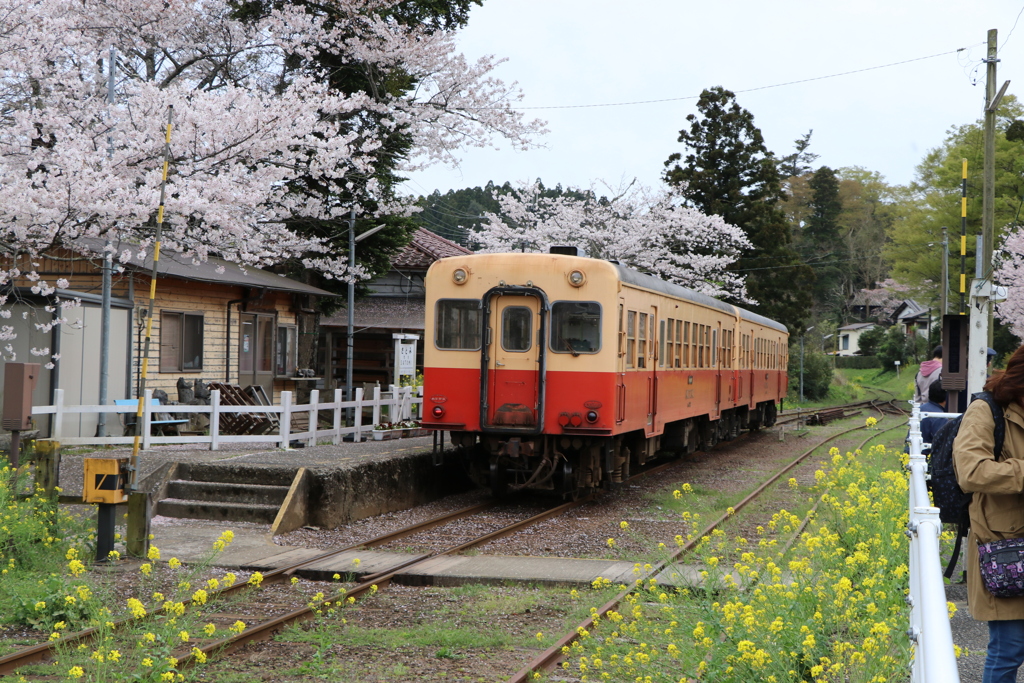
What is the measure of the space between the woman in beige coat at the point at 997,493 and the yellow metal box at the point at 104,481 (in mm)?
6223

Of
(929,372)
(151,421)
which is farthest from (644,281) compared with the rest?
(151,421)

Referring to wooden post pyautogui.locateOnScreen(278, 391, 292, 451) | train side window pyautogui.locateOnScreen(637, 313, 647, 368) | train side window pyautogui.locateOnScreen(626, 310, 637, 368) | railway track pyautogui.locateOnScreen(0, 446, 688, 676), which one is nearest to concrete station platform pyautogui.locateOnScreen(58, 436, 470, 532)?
railway track pyautogui.locateOnScreen(0, 446, 688, 676)

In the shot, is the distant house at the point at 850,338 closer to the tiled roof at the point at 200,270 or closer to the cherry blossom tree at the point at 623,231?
the cherry blossom tree at the point at 623,231

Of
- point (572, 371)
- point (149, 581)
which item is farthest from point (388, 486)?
point (149, 581)

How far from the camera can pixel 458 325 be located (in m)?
11.1

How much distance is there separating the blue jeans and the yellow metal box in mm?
6281

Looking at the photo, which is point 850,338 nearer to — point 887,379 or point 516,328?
point 887,379

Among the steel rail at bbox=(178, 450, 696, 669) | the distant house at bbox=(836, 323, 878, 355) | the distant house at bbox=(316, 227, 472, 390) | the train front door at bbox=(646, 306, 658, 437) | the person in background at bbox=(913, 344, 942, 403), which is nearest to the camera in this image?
the steel rail at bbox=(178, 450, 696, 669)

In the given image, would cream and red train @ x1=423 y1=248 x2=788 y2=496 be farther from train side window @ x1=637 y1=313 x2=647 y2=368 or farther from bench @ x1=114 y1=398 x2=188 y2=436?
bench @ x1=114 y1=398 x2=188 y2=436

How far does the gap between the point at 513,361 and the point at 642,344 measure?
1853 millimetres

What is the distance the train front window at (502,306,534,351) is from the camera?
35.8ft

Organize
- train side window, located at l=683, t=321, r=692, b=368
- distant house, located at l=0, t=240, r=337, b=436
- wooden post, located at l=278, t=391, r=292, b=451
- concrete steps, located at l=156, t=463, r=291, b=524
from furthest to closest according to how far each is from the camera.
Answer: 1. train side window, located at l=683, t=321, r=692, b=368
2. distant house, located at l=0, t=240, r=337, b=436
3. wooden post, located at l=278, t=391, r=292, b=451
4. concrete steps, located at l=156, t=463, r=291, b=524

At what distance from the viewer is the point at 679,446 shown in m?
15.4

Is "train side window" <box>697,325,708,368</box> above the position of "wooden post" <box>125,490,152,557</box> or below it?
above
